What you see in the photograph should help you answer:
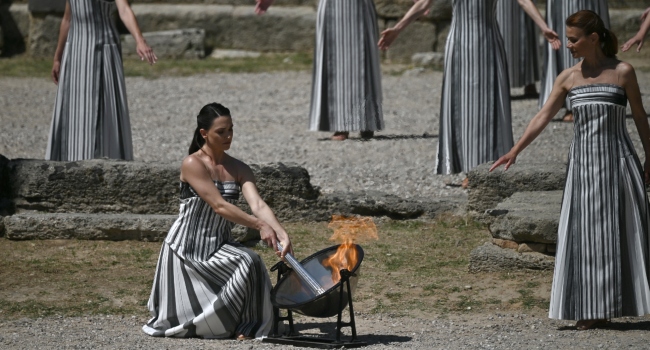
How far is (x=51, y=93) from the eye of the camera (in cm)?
1441

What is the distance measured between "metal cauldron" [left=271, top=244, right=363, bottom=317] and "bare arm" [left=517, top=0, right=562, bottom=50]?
2967mm

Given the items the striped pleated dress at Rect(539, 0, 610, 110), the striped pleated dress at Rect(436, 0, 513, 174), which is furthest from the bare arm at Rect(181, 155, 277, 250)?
the striped pleated dress at Rect(539, 0, 610, 110)

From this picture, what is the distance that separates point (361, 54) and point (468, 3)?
2.41 m

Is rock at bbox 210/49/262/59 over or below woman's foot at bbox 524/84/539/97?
over

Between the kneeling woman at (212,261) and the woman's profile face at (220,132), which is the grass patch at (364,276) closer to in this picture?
the kneeling woman at (212,261)

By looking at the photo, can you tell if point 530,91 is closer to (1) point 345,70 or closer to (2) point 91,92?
(1) point 345,70

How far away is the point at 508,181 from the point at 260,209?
2.65m

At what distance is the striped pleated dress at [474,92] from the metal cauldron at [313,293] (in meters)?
3.57

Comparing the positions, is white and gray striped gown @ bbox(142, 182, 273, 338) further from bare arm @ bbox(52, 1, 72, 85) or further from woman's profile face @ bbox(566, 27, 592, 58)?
bare arm @ bbox(52, 1, 72, 85)

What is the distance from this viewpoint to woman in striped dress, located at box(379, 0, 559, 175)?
8883mm

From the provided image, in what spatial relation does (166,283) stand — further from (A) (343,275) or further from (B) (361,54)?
(B) (361,54)

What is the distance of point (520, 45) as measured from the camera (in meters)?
13.6

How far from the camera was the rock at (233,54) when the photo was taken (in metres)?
17.5

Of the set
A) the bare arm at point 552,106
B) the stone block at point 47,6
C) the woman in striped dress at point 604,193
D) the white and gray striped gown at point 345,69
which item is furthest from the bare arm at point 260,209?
the stone block at point 47,6
